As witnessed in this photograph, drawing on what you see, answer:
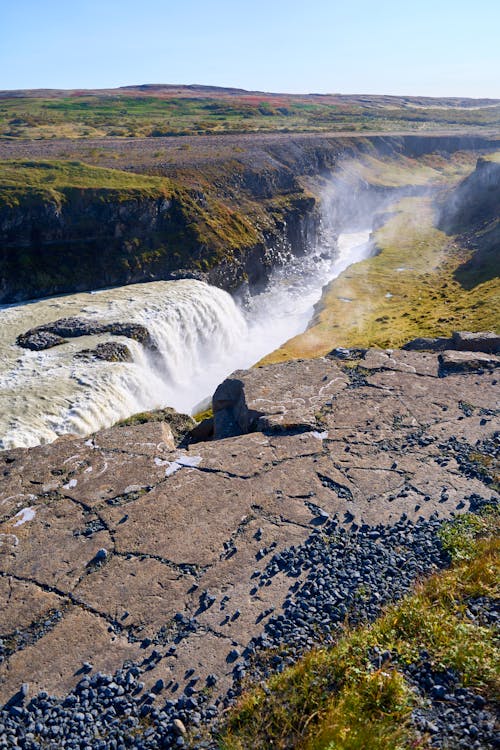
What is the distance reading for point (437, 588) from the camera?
7.72m

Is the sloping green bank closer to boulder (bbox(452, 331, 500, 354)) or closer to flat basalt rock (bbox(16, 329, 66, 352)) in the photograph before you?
boulder (bbox(452, 331, 500, 354))

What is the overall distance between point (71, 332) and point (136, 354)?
9.90ft

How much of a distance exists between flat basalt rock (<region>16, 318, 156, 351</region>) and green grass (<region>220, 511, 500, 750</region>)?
1807cm

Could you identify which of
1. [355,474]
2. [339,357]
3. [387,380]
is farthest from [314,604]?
A: [339,357]

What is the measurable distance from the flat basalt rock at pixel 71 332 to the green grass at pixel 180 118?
1490 inches

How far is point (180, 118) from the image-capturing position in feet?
264

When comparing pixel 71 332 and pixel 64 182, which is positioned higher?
pixel 64 182

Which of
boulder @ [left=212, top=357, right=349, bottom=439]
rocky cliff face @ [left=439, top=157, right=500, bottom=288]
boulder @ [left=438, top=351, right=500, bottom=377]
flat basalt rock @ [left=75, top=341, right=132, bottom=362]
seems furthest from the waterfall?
rocky cliff face @ [left=439, top=157, right=500, bottom=288]

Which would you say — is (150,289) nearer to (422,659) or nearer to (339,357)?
(339,357)

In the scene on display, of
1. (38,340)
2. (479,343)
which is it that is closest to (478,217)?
(479,343)

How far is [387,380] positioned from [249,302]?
20.3 m

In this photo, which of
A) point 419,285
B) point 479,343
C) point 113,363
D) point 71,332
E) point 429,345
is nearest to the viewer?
point 479,343

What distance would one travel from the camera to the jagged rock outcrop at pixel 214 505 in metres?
7.57

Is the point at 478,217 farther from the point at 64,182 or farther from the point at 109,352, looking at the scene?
the point at 109,352
